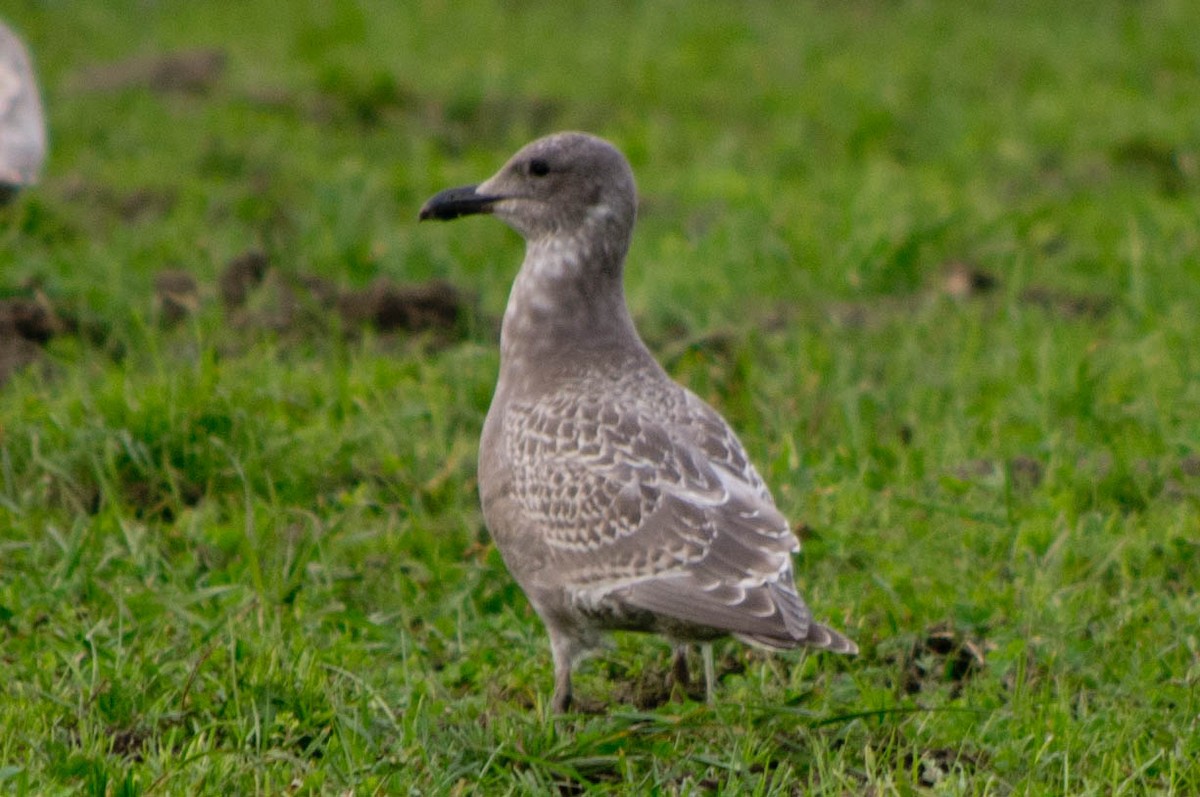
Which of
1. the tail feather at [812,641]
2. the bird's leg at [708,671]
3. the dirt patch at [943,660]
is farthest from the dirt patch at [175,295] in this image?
the tail feather at [812,641]

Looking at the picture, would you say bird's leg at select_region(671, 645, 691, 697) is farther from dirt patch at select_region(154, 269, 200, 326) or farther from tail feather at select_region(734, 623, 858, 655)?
dirt patch at select_region(154, 269, 200, 326)

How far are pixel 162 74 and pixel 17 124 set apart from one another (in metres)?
3.03

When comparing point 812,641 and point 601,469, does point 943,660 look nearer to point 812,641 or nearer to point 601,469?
point 812,641

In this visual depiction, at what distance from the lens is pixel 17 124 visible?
8023mm

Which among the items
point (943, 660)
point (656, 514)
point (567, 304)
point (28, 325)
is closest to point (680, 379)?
point (567, 304)

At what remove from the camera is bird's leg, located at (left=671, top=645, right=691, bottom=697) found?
4605 millimetres

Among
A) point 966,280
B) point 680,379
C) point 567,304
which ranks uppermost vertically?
point 567,304

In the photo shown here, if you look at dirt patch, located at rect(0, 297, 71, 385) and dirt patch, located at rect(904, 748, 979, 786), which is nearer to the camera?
dirt patch, located at rect(904, 748, 979, 786)

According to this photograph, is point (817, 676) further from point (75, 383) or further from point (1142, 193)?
point (1142, 193)

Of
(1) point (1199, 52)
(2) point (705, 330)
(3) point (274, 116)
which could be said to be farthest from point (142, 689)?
(1) point (1199, 52)

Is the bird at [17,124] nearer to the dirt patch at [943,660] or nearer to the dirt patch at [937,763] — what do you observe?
the dirt patch at [943,660]

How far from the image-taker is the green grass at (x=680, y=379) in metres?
4.23

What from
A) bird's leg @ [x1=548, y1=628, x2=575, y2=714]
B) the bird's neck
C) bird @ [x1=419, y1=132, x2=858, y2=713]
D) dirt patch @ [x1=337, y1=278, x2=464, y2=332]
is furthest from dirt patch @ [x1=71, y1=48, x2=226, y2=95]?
bird's leg @ [x1=548, y1=628, x2=575, y2=714]

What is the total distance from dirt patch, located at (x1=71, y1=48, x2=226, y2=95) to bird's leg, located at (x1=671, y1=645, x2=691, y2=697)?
278 inches
